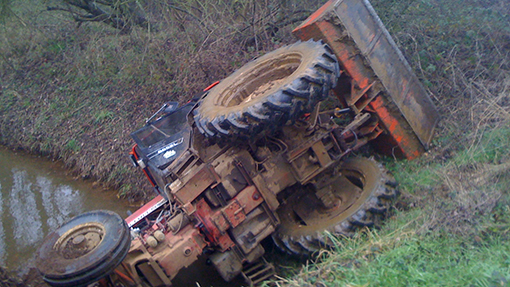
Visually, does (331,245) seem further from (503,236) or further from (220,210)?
(503,236)

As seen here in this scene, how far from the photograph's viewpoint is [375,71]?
453cm

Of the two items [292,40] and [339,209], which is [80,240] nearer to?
[339,209]

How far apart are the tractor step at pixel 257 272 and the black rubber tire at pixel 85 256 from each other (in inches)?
56.6

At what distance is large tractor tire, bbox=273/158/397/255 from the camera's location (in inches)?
155

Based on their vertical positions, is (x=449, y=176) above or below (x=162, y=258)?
below

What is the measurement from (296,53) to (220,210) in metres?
1.90

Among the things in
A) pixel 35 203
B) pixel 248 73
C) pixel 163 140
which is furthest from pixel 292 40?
pixel 35 203

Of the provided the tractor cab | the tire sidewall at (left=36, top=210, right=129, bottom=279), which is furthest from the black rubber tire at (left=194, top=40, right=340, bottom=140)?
the tire sidewall at (left=36, top=210, right=129, bottom=279)

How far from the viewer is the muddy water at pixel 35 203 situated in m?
6.71

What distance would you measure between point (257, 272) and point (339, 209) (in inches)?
45.0

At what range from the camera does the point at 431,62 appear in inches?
227

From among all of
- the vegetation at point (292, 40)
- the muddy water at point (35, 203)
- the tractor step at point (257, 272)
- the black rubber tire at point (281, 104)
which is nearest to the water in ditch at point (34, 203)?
the muddy water at point (35, 203)

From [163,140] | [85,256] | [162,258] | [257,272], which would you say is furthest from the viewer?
[163,140]

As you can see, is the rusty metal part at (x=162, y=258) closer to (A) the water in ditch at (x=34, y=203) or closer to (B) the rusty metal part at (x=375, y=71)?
(B) the rusty metal part at (x=375, y=71)
